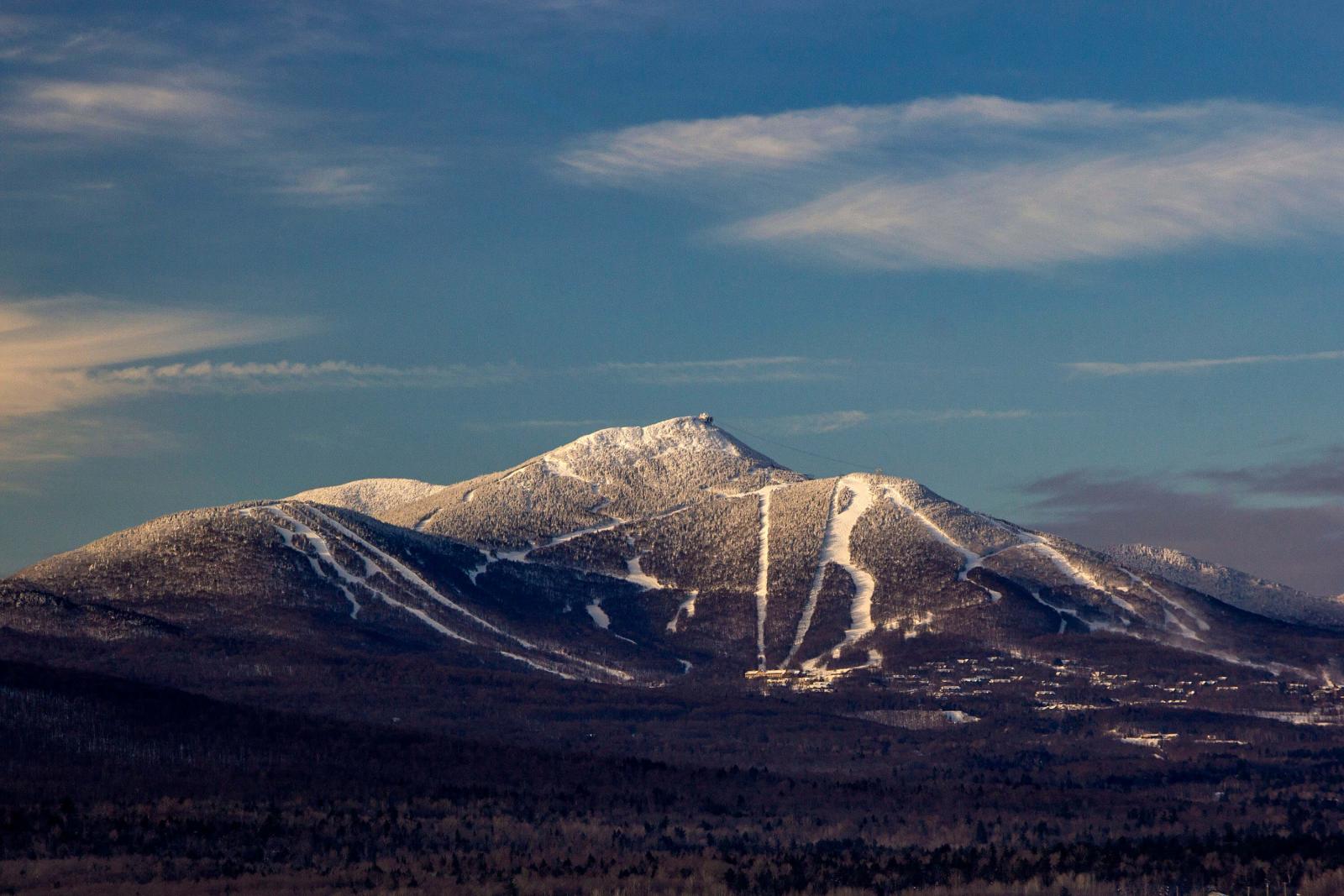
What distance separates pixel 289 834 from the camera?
12381 cm

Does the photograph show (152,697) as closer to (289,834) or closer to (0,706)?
(0,706)

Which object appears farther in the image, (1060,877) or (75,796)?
(75,796)

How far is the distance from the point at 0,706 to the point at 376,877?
3088 inches

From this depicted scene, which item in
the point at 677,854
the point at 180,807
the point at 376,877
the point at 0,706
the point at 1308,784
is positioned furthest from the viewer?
the point at 1308,784

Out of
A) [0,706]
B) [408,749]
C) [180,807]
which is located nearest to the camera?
[180,807]

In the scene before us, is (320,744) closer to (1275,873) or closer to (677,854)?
(677,854)

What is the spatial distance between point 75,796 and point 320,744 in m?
42.1

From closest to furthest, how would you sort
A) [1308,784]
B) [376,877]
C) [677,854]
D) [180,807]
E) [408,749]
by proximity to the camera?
[376,877], [677,854], [180,807], [408,749], [1308,784]

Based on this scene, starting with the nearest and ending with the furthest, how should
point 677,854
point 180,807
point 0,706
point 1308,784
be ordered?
point 677,854
point 180,807
point 0,706
point 1308,784

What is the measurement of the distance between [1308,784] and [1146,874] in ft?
314

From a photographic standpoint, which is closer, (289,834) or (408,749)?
(289,834)

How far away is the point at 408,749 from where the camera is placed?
17912cm

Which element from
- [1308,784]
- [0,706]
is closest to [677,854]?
[0,706]

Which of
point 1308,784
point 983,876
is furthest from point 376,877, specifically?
point 1308,784
